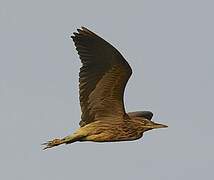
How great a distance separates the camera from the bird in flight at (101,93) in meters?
17.8

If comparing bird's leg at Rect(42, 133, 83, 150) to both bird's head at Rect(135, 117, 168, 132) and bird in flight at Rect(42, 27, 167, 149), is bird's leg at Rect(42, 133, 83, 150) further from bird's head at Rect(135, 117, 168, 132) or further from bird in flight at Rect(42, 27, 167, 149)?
bird's head at Rect(135, 117, 168, 132)

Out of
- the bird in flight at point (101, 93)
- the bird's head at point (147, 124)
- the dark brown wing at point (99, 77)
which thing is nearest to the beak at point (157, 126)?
the bird's head at point (147, 124)

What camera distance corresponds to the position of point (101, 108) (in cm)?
1836

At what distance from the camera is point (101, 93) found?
Answer: 715 inches

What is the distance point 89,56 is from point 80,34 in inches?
20.3

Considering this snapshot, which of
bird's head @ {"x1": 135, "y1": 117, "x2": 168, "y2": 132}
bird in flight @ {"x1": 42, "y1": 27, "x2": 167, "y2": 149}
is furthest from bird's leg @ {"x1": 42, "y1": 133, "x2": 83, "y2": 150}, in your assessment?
bird's head @ {"x1": 135, "y1": 117, "x2": 168, "y2": 132}

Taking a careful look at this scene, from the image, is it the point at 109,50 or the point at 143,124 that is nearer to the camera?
the point at 109,50

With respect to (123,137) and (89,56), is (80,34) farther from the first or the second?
(123,137)

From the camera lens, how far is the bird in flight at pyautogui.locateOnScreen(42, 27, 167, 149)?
1777cm

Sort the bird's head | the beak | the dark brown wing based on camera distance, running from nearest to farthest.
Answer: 1. the dark brown wing
2. the bird's head
3. the beak

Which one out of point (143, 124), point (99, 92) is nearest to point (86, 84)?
point (99, 92)

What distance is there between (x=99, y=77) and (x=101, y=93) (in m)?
0.32

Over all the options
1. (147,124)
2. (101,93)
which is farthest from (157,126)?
(101,93)

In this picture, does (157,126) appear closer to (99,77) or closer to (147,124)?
(147,124)
